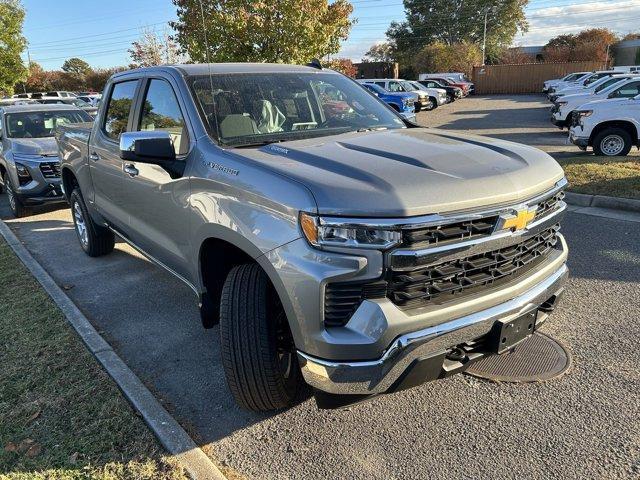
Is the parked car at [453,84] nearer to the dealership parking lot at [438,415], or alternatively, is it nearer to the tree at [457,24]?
the tree at [457,24]

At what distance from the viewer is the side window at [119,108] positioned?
4.31 metres

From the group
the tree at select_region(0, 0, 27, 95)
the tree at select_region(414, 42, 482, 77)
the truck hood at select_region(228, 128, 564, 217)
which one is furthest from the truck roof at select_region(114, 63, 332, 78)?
the tree at select_region(414, 42, 482, 77)

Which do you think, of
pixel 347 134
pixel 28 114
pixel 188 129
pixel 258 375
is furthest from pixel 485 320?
pixel 28 114

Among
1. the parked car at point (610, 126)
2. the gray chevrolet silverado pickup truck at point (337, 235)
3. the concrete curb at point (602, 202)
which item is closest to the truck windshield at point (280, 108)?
the gray chevrolet silverado pickup truck at point (337, 235)

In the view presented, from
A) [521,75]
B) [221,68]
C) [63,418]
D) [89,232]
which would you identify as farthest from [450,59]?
[63,418]

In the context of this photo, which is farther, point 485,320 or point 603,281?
point 603,281

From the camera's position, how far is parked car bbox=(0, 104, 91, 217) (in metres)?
8.09

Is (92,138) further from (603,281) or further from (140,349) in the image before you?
(603,281)

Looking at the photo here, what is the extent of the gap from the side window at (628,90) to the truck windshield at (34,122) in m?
11.9

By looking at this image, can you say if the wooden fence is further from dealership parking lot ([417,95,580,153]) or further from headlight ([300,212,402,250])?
headlight ([300,212,402,250])

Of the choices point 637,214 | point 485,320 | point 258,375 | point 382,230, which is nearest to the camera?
point 382,230

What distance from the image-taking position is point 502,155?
2.82m

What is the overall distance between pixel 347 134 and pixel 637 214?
16.8 ft

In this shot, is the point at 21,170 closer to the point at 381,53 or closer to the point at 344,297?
the point at 344,297
